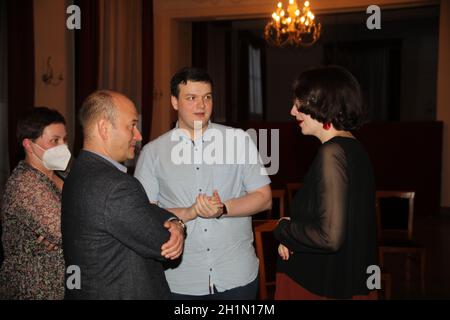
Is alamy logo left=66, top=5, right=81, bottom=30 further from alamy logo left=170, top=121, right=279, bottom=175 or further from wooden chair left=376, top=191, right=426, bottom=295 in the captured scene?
alamy logo left=170, top=121, right=279, bottom=175

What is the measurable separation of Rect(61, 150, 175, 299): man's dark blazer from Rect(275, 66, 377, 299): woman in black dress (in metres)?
0.53

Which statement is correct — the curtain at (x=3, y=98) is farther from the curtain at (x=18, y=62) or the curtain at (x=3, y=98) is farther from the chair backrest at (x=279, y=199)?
the chair backrest at (x=279, y=199)

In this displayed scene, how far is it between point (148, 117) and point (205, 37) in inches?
112

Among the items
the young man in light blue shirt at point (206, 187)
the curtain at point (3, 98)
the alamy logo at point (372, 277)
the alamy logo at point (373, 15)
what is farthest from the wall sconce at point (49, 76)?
the alamy logo at point (372, 277)

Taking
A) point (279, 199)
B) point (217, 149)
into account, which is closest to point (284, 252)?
point (217, 149)

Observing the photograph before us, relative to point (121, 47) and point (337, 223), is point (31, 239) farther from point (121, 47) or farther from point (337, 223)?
point (121, 47)

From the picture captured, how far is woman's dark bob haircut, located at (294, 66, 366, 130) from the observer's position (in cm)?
170

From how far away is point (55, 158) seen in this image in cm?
225

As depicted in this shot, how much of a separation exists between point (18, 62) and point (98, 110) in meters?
3.77

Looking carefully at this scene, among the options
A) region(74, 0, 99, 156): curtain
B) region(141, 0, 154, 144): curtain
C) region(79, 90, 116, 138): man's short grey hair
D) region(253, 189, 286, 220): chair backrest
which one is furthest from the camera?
region(141, 0, 154, 144): curtain

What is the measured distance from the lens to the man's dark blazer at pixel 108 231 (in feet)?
4.85

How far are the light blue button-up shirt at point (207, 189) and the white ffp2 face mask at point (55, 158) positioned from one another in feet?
1.32

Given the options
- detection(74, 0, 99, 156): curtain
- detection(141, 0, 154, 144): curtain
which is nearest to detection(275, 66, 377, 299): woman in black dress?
detection(74, 0, 99, 156): curtain
